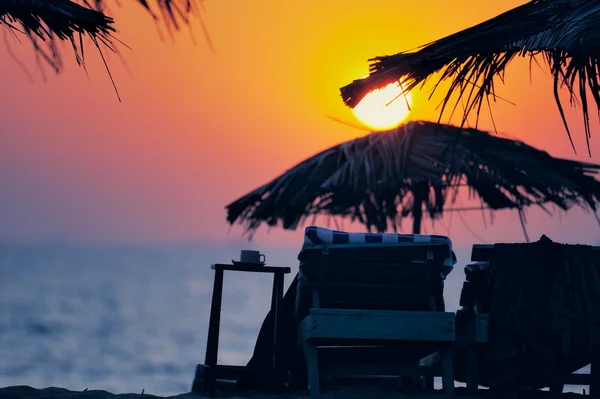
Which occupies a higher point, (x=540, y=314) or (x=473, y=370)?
(x=540, y=314)

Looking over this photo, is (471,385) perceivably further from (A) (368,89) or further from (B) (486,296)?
(A) (368,89)

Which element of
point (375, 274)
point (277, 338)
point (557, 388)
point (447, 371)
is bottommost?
point (557, 388)

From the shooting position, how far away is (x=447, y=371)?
7203mm

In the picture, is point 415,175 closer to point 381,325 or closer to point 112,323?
point 381,325

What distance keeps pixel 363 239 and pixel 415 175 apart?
2.57m

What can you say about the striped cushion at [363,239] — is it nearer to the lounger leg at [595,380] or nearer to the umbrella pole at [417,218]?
the lounger leg at [595,380]

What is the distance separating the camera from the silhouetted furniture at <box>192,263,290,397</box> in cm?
796

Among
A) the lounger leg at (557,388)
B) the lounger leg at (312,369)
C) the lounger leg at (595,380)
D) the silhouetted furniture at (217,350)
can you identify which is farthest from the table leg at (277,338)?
the lounger leg at (595,380)

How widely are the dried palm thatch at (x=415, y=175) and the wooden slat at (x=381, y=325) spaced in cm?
280

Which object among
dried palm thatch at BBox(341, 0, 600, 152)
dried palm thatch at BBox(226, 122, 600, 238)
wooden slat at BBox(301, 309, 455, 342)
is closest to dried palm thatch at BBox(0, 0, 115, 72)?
dried palm thatch at BBox(341, 0, 600, 152)

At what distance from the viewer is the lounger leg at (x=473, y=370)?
7.25 metres

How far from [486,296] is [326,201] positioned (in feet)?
13.3

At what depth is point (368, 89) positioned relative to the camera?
4.41m

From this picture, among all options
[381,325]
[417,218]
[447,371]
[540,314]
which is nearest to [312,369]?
[381,325]
